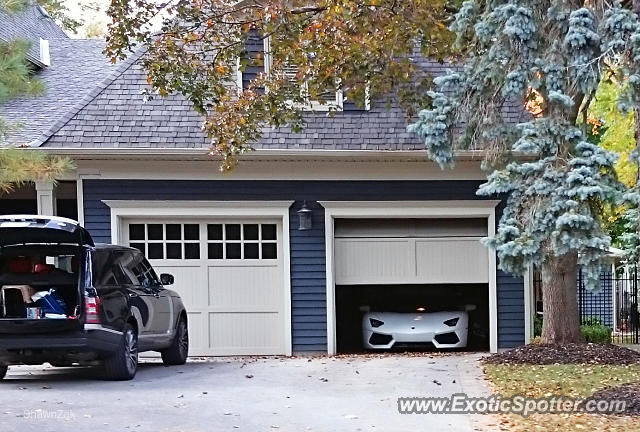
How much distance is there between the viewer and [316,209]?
1490 centimetres

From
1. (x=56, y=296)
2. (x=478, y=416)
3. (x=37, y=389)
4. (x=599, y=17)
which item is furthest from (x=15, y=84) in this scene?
(x=599, y=17)

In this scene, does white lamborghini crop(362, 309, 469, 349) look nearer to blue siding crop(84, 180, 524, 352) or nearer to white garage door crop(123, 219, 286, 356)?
blue siding crop(84, 180, 524, 352)

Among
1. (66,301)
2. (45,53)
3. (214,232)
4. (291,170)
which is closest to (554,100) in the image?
(66,301)

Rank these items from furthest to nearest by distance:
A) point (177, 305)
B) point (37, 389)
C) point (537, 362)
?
1. point (177, 305)
2. point (537, 362)
3. point (37, 389)

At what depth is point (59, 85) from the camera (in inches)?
703

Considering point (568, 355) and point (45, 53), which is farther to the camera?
point (45, 53)

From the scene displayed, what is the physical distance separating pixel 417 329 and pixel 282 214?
2.93 m

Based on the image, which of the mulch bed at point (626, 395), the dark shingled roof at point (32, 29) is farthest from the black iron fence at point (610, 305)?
the dark shingled roof at point (32, 29)

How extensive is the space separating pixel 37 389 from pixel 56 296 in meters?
1.05

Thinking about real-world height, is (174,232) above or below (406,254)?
above

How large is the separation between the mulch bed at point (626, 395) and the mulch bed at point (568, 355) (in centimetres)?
275

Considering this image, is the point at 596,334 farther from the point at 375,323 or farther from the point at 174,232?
the point at 174,232

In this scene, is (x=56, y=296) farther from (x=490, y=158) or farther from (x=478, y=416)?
(x=490, y=158)

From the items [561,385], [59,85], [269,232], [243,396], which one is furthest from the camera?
[59,85]
